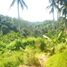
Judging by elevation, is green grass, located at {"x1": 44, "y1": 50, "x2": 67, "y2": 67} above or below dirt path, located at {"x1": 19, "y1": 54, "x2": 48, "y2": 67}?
above

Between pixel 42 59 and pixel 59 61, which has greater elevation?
pixel 59 61

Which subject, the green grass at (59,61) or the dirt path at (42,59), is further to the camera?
the dirt path at (42,59)

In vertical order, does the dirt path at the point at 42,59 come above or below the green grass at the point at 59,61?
below

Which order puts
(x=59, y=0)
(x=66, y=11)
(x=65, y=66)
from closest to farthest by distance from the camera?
(x=65, y=66) < (x=59, y=0) < (x=66, y=11)

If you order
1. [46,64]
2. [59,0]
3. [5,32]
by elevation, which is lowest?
[5,32]

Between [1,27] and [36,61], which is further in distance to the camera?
[1,27]

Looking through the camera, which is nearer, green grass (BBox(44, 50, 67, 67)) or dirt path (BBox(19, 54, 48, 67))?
green grass (BBox(44, 50, 67, 67))

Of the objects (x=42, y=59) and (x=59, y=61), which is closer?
(x=59, y=61)

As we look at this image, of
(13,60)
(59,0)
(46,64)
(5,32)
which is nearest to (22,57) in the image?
(13,60)

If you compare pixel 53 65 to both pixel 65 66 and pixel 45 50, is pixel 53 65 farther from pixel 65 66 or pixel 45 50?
pixel 45 50

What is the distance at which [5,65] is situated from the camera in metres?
10.6

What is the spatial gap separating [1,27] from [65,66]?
30349 mm

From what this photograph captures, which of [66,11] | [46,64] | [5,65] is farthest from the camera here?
[66,11]

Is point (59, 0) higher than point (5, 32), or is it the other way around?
point (59, 0)
